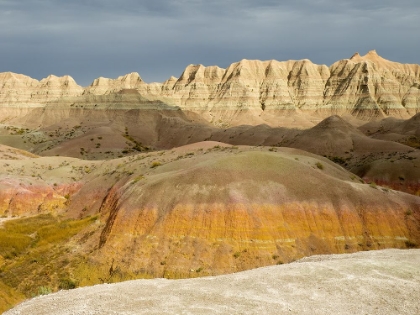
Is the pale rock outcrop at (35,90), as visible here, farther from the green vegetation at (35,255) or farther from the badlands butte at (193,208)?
the green vegetation at (35,255)

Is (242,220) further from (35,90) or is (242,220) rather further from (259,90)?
(35,90)

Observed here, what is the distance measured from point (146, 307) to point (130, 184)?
89.6 ft

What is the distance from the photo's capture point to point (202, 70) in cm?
18350

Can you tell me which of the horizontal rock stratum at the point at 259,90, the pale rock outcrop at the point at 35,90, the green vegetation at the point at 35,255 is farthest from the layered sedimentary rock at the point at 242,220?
the pale rock outcrop at the point at 35,90

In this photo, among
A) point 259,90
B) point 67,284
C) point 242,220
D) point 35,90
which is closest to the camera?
point 67,284

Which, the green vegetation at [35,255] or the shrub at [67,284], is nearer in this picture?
the shrub at [67,284]

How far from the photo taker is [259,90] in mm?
171750

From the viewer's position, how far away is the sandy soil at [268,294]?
13492 mm

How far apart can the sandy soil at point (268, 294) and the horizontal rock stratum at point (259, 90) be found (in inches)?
5160

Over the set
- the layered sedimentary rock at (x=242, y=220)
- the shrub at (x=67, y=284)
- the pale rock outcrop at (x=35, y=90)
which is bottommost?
the shrub at (x=67, y=284)

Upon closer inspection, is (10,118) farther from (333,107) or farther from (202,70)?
(333,107)

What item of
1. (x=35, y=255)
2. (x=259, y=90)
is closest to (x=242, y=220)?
(x=35, y=255)

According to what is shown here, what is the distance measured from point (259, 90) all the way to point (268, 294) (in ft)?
529

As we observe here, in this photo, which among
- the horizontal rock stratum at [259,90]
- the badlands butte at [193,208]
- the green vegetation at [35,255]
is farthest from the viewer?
the horizontal rock stratum at [259,90]
